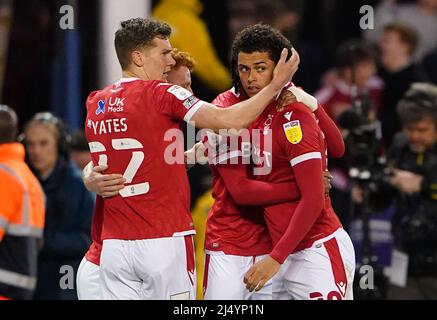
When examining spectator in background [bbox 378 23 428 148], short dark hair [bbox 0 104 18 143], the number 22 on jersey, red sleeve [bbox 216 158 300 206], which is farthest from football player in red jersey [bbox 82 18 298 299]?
spectator in background [bbox 378 23 428 148]

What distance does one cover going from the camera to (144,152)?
5.09 meters

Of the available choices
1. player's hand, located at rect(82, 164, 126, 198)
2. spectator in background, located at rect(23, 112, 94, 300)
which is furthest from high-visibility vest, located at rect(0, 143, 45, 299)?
player's hand, located at rect(82, 164, 126, 198)

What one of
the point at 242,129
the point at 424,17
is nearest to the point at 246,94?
the point at 242,129

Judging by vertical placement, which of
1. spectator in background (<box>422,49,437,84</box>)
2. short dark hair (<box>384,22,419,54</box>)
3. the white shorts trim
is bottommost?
the white shorts trim

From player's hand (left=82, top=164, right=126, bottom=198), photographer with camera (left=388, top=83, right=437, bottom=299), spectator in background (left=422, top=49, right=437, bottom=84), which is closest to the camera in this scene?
player's hand (left=82, top=164, right=126, bottom=198)

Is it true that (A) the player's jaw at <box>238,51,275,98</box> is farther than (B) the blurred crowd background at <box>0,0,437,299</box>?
No

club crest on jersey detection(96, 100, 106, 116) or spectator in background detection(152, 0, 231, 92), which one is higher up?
spectator in background detection(152, 0, 231, 92)

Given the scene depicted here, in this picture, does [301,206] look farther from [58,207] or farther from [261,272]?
[58,207]

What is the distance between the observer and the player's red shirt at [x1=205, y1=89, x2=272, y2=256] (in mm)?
5289

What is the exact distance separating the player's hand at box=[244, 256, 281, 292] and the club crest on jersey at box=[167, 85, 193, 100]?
86cm

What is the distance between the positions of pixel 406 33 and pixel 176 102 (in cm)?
435

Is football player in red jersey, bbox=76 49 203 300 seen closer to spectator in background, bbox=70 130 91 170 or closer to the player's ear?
the player's ear

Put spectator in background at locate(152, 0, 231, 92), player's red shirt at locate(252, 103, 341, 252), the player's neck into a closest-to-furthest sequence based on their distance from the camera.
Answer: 1. player's red shirt at locate(252, 103, 341, 252)
2. the player's neck
3. spectator in background at locate(152, 0, 231, 92)

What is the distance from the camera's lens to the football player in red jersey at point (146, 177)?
508 cm
